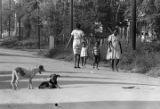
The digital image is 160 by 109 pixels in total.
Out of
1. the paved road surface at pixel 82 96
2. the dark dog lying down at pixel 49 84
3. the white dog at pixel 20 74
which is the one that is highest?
the white dog at pixel 20 74

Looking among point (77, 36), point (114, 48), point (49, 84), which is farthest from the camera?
point (77, 36)

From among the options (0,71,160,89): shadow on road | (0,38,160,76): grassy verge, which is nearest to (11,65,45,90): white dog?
(0,71,160,89): shadow on road

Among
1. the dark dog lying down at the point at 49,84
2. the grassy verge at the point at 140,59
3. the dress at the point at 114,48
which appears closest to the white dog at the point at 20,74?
the dark dog lying down at the point at 49,84

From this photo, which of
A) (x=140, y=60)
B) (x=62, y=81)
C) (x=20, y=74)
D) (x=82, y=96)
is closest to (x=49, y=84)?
(x=20, y=74)

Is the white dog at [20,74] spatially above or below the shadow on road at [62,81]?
above

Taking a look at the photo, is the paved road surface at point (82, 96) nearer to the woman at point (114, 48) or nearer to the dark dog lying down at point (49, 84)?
the dark dog lying down at point (49, 84)

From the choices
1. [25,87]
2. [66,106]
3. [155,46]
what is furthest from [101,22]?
[66,106]

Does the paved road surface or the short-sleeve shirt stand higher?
the short-sleeve shirt

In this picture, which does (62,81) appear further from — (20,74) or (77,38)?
(77,38)

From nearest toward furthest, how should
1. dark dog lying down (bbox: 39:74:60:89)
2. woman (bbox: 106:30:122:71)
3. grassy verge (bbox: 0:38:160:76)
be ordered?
1. dark dog lying down (bbox: 39:74:60:89)
2. woman (bbox: 106:30:122:71)
3. grassy verge (bbox: 0:38:160:76)

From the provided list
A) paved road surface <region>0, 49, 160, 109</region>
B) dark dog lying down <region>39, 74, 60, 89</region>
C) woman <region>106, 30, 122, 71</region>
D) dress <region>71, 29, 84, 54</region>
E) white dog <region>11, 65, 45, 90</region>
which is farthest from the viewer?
dress <region>71, 29, 84, 54</region>

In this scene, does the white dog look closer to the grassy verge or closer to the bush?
the grassy verge

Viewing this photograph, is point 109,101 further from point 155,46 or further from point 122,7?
point 122,7

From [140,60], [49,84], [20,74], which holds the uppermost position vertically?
[20,74]
